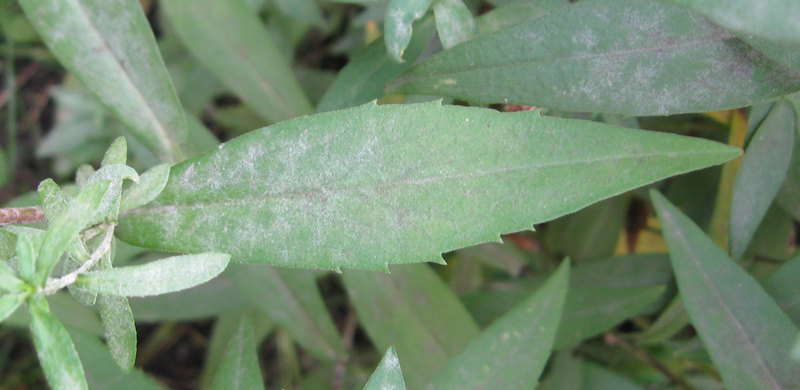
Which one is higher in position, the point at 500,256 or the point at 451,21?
the point at 451,21

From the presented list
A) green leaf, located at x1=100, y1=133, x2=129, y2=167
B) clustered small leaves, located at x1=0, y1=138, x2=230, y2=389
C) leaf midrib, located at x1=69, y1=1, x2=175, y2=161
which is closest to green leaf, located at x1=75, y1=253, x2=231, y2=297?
clustered small leaves, located at x1=0, y1=138, x2=230, y2=389

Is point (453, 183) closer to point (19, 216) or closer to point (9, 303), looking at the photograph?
point (9, 303)

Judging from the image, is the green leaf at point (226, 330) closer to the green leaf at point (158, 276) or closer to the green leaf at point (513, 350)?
the green leaf at point (513, 350)

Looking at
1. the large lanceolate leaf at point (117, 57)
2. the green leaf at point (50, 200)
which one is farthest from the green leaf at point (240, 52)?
the green leaf at point (50, 200)

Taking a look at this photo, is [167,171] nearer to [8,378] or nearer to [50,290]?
[50,290]

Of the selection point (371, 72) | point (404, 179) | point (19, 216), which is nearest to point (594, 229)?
point (371, 72)

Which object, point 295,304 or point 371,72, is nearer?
point 371,72

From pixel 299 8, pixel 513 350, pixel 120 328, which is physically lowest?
pixel 513 350
